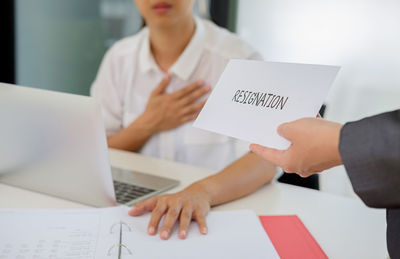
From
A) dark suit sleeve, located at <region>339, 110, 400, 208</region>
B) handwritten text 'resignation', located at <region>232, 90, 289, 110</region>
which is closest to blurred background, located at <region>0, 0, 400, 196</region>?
handwritten text 'resignation', located at <region>232, 90, 289, 110</region>

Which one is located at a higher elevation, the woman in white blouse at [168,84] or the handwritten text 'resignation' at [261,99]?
the handwritten text 'resignation' at [261,99]

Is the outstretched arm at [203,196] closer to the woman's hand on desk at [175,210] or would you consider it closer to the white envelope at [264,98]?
the woman's hand on desk at [175,210]

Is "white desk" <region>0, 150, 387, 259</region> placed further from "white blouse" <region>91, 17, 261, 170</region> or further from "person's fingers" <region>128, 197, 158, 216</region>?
"white blouse" <region>91, 17, 261, 170</region>

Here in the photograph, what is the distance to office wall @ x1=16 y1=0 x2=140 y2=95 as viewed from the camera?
2.49 m

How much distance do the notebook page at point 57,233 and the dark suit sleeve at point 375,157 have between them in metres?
0.38

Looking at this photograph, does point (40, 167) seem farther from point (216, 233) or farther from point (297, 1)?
point (297, 1)

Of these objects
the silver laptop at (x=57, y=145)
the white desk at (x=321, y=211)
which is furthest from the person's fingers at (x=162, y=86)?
the silver laptop at (x=57, y=145)

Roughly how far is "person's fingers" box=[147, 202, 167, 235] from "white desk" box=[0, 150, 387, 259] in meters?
0.15

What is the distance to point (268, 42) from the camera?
9.01 feet

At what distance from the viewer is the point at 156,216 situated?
806 millimetres

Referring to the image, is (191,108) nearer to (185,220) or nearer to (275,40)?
(185,220)

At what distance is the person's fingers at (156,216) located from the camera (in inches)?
30.3

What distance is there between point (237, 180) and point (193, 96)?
1.72ft

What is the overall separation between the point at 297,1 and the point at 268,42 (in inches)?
11.6
